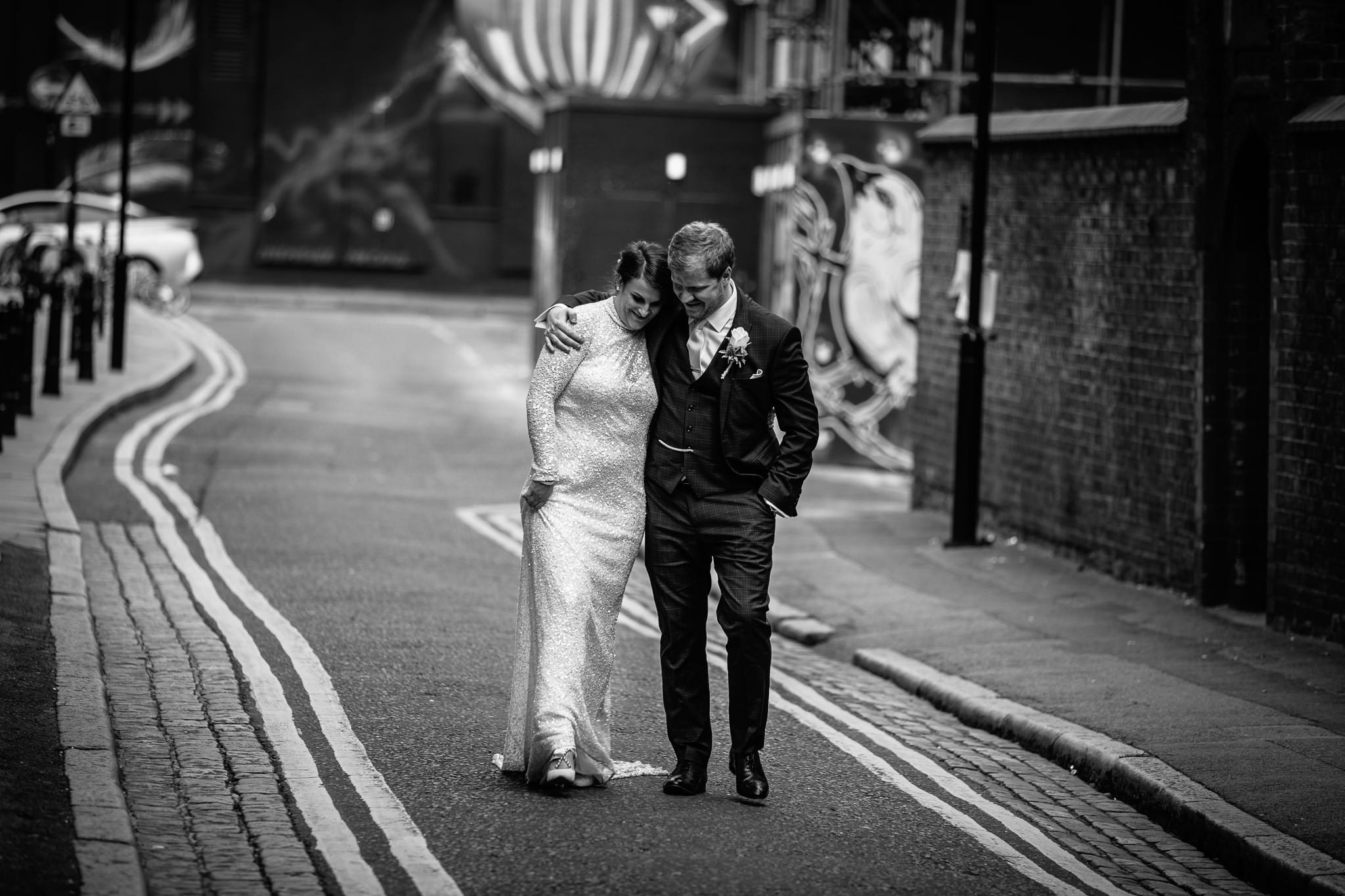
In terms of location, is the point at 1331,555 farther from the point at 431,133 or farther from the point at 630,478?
the point at 431,133

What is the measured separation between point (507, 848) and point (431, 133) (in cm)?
3662

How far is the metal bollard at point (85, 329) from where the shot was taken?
68.1 feet

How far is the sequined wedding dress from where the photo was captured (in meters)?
6.76

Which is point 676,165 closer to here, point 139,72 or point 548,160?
point 548,160

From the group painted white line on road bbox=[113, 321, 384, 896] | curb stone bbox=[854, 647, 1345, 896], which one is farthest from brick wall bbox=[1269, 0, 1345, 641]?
painted white line on road bbox=[113, 321, 384, 896]

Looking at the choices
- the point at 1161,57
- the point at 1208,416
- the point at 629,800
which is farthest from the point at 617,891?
the point at 1161,57

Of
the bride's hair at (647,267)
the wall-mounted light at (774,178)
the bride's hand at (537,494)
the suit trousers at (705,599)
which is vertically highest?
the wall-mounted light at (774,178)

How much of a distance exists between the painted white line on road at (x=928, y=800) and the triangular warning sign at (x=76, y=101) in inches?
591

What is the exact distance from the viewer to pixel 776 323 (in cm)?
678

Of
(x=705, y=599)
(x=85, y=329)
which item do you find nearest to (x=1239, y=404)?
(x=705, y=599)

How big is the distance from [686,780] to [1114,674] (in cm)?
340

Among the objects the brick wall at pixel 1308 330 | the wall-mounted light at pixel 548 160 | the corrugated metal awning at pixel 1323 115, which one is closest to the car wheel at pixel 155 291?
the wall-mounted light at pixel 548 160

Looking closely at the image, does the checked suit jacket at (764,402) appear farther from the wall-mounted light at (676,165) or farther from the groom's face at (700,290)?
the wall-mounted light at (676,165)

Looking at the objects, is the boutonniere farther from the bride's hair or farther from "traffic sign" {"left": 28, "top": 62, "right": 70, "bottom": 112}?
"traffic sign" {"left": 28, "top": 62, "right": 70, "bottom": 112}
